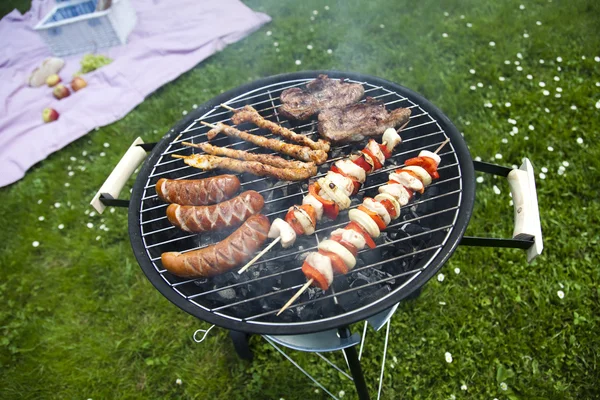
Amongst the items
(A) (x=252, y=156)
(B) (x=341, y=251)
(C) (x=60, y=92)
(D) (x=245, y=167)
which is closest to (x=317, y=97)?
(A) (x=252, y=156)

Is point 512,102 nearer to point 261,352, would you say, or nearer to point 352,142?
point 352,142

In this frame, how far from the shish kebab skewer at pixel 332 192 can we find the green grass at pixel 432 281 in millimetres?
1667

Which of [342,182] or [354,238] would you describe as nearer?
[354,238]

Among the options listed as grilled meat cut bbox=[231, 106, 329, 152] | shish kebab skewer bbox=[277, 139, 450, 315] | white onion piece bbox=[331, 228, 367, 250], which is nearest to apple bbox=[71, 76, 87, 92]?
grilled meat cut bbox=[231, 106, 329, 152]

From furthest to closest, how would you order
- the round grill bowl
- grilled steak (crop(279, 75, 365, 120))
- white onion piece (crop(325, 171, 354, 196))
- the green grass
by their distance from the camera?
the green grass
grilled steak (crop(279, 75, 365, 120))
white onion piece (crop(325, 171, 354, 196))
the round grill bowl

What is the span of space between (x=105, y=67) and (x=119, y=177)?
4.32m

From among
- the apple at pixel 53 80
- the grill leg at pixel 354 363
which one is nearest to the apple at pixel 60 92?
the apple at pixel 53 80

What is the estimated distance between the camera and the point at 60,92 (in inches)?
244

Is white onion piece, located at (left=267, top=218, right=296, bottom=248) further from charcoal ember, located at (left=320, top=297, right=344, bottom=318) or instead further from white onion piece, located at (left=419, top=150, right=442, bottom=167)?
white onion piece, located at (left=419, top=150, right=442, bottom=167)

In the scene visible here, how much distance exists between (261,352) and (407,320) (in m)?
1.38

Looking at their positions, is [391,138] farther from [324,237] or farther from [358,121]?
[324,237]

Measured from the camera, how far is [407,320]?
12.2ft

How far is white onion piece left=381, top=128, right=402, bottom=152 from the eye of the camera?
2850 mm

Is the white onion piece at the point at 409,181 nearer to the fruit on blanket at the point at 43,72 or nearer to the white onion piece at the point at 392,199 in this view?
the white onion piece at the point at 392,199
